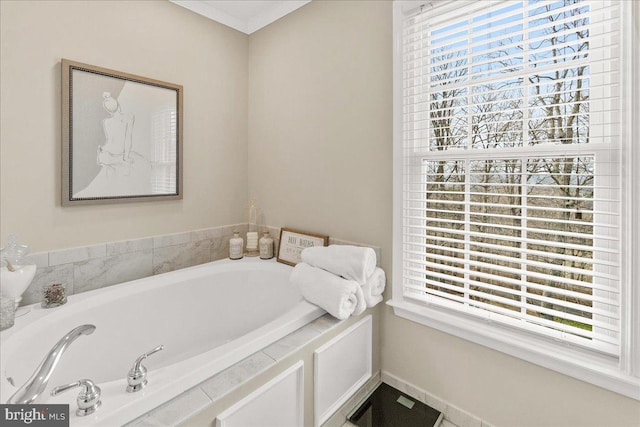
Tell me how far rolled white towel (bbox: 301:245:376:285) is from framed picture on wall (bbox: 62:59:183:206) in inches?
46.5

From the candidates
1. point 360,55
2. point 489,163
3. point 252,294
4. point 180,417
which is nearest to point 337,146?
point 360,55

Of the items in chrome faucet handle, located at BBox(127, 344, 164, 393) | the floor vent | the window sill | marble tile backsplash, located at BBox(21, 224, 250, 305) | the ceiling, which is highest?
the ceiling

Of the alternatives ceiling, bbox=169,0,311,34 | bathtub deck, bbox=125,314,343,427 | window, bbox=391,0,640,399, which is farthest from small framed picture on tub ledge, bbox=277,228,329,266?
ceiling, bbox=169,0,311,34

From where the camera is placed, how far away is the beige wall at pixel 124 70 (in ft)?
5.04

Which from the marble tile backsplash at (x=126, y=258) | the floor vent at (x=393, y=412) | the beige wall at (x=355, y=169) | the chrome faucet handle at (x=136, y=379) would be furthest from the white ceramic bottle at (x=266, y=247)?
the chrome faucet handle at (x=136, y=379)

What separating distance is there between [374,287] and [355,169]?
713mm

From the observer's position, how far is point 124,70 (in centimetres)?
188

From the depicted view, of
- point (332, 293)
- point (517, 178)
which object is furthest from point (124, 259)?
point (517, 178)

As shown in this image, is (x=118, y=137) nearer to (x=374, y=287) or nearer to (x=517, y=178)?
(x=374, y=287)

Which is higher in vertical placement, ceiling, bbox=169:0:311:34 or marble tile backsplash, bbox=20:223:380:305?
ceiling, bbox=169:0:311:34

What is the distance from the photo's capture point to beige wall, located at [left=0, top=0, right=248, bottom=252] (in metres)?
1.54

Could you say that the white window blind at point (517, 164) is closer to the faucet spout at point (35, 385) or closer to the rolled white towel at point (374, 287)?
the rolled white towel at point (374, 287)

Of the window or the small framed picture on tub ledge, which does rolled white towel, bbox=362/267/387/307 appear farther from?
the small framed picture on tub ledge

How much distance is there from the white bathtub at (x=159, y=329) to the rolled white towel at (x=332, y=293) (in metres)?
0.07
